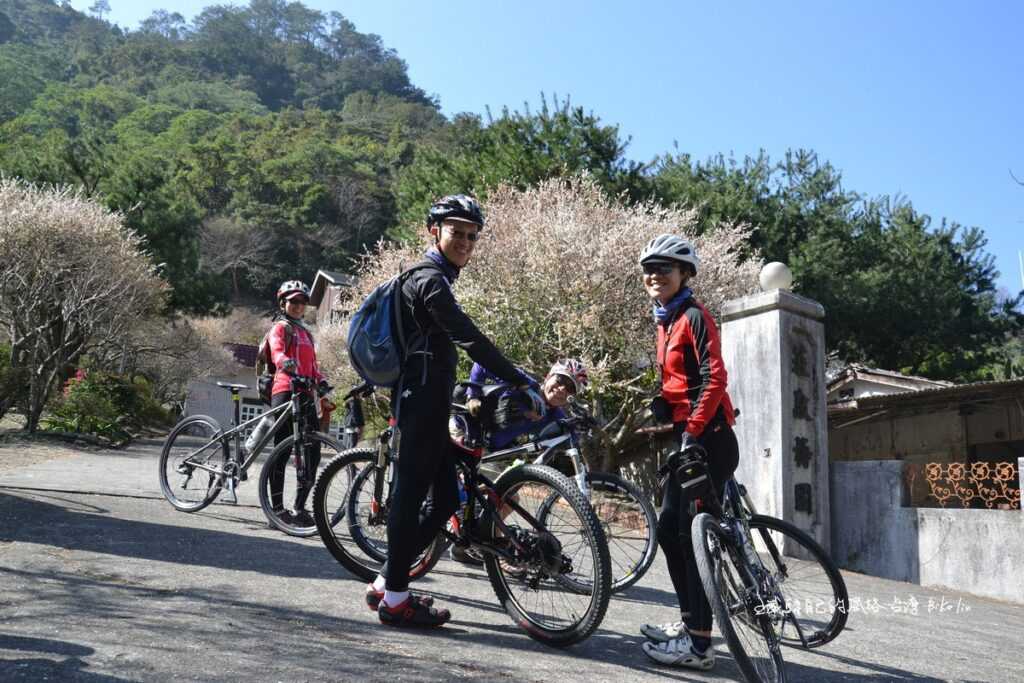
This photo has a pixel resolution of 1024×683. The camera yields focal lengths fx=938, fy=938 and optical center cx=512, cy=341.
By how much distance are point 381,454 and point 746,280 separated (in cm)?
1531

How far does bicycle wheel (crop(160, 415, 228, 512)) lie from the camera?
7703mm

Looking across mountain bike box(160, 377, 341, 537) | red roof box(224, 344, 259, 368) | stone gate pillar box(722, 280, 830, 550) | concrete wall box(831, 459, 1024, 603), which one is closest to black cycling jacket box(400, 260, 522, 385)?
mountain bike box(160, 377, 341, 537)

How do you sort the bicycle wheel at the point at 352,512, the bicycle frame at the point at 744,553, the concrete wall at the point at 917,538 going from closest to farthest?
1. the bicycle frame at the point at 744,553
2. the bicycle wheel at the point at 352,512
3. the concrete wall at the point at 917,538

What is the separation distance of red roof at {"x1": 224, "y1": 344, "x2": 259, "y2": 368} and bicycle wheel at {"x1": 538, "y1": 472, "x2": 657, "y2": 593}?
45661 millimetres

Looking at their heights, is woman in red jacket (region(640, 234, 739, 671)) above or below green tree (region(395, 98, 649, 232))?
below

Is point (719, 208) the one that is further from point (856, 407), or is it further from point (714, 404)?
point (714, 404)

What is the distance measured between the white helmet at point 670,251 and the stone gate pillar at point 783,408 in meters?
5.20

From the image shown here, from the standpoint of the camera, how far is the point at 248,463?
7.54 meters

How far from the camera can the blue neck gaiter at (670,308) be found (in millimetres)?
4246

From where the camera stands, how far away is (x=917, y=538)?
8.88 metres

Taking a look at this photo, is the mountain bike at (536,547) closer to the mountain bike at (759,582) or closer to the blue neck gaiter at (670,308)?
the mountain bike at (759,582)

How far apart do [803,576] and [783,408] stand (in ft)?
16.4

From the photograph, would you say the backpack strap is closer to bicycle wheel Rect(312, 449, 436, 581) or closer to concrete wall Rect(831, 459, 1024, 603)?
bicycle wheel Rect(312, 449, 436, 581)

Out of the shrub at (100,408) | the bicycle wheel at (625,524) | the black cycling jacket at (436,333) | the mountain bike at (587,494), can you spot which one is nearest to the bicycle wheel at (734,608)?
the black cycling jacket at (436,333)
